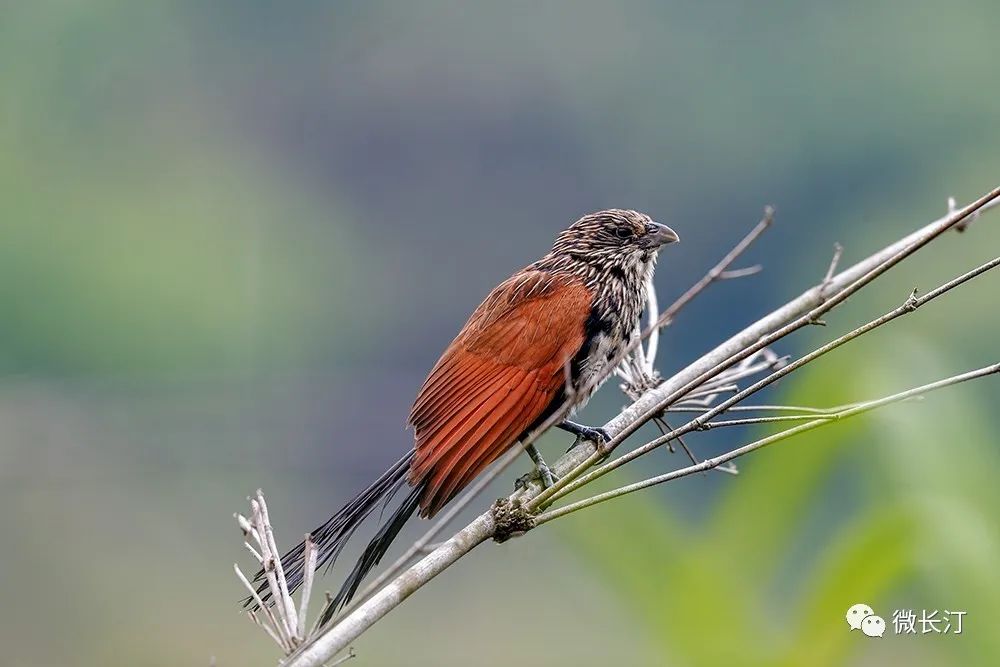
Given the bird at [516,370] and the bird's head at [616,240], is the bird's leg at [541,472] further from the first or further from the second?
the bird's head at [616,240]

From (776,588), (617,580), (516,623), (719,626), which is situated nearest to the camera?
(719,626)

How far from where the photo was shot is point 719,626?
6.09 feet

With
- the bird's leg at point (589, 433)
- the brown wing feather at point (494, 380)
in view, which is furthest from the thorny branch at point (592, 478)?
the bird's leg at point (589, 433)

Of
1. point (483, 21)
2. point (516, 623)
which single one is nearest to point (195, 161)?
point (483, 21)

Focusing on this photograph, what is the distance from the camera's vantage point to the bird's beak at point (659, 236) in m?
4.24

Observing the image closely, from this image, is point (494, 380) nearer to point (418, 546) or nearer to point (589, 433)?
point (589, 433)

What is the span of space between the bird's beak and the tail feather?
156cm

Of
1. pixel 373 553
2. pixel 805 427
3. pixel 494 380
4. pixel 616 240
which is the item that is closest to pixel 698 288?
pixel 805 427

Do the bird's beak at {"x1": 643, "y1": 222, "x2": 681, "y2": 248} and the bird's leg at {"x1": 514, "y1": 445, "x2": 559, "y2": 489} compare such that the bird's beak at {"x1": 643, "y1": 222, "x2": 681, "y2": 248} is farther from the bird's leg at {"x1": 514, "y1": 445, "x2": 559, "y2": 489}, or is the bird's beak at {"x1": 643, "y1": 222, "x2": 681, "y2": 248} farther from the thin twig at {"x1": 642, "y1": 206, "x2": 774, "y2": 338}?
the thin twig at {"x1": 642, "y1": 206, "x2": 774, "y2": 338}

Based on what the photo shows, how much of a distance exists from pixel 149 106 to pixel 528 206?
60.2 ft

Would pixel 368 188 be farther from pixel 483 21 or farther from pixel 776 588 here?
pixel 776 588

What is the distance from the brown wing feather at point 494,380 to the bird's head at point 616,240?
26 centimetres

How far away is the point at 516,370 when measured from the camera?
3.54 metres

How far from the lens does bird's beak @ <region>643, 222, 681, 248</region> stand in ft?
13.9
